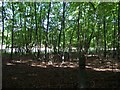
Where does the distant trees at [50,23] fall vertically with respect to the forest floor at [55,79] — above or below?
above

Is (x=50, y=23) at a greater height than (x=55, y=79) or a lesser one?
greater

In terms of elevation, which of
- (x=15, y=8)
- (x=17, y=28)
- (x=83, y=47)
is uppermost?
(x=15, y=8)

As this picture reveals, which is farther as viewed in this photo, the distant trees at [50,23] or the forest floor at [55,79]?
the distant trees at [50,23]

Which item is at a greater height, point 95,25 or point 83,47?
point 95,25

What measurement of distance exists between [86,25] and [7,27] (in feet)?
27.7

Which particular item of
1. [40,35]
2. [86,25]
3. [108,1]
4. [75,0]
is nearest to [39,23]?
[40,35]

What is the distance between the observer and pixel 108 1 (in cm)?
1566

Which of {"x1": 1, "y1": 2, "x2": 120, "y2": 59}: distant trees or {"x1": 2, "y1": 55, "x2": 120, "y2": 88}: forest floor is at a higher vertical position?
{"x1": 1, "y1": 2, "x2": 120, "y2": 59}: distant trees

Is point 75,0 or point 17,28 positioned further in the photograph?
point 17,28

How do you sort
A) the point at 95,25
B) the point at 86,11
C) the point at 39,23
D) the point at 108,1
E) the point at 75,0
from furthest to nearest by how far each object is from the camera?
the point at 95,25
the point at 39,23
the point at 86,11
the point at 75,0
the point at 108,1

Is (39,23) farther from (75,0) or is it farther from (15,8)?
(75,0)

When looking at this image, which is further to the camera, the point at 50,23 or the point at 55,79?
the point at 50,23

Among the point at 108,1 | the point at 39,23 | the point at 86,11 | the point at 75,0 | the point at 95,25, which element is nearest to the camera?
the point at 108,1

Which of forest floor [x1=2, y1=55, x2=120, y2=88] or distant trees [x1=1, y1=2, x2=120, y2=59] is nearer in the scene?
forest floor [x1=2, y1=55, x2=120, y2=88]
